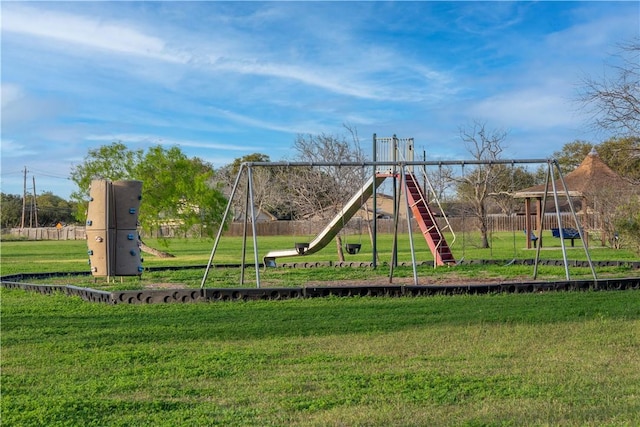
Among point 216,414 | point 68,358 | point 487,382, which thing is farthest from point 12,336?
point 487,382

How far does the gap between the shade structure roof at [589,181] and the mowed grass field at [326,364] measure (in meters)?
18.7

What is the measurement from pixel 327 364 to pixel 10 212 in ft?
266

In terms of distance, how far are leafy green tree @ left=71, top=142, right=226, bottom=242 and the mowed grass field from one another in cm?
1794

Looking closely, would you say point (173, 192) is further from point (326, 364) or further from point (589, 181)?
point (326, 364)

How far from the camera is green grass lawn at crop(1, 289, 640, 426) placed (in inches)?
194

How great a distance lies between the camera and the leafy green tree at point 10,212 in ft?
262

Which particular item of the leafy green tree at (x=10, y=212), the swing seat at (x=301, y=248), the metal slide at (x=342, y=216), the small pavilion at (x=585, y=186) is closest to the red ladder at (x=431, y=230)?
the metal slide at (x=342, y=216)

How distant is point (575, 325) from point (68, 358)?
5.50m

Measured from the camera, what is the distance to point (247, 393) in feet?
18.0

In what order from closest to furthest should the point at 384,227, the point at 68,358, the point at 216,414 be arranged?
the point at 216,414
the point at 68,358
the point at 384,227

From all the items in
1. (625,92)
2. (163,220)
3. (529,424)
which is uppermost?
(625,92)

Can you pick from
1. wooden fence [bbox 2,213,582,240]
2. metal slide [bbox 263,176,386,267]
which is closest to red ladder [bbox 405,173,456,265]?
metal slide [bbox 263,176,386,267]

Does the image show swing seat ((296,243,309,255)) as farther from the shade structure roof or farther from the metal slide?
the shade structure roof

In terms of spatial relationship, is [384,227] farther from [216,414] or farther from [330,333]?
[216,414]
